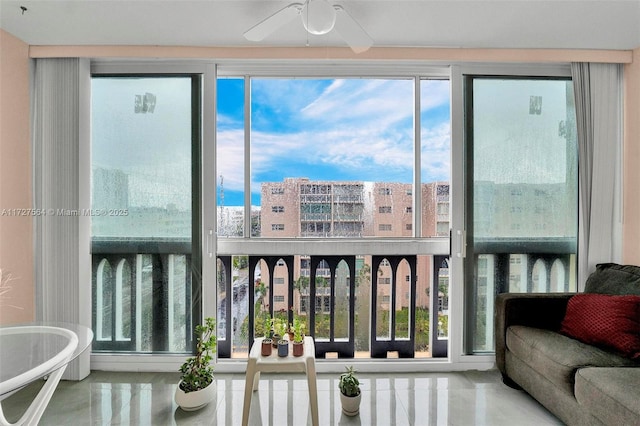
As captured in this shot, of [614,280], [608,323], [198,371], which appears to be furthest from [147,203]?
[614,280]

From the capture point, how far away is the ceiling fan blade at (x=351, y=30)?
163 cm

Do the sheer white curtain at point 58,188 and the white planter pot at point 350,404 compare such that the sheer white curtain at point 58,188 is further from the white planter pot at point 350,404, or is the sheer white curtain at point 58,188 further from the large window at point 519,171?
the large window at point 519,171

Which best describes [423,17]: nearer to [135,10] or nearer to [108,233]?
[135,10]

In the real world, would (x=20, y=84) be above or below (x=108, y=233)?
above

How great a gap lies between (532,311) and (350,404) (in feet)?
4.69

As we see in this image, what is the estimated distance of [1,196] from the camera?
2.33 metres

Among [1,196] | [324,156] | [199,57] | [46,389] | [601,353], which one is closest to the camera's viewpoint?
[46,389]

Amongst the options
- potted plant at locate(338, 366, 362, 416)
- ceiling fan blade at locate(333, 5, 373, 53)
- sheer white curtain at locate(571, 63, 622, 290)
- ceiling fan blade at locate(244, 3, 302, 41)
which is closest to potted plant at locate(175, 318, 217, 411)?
potted plant at locate(338, 366, 362, 416)

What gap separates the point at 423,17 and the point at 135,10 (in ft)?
5.83

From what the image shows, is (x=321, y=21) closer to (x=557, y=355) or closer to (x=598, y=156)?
(x=557, y=355)

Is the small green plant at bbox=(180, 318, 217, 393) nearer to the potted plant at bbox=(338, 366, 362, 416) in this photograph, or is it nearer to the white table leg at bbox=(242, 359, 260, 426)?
the white table leg at bbox=(242, 359, 260, 426)

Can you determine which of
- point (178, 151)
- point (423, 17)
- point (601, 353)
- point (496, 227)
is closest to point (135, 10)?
point (178, 151)

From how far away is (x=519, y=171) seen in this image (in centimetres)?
272

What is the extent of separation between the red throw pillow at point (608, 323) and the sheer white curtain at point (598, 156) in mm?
602
